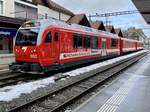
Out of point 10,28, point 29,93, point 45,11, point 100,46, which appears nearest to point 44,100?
point 29,93

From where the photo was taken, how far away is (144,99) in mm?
9500

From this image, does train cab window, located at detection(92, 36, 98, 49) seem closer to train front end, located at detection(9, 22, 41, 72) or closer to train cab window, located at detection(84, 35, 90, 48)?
train cab window, located at detection(84, 35, 90, 48)

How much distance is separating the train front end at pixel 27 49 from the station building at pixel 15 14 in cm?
938

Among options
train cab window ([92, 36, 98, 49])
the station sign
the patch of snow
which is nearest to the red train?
the patch of snow

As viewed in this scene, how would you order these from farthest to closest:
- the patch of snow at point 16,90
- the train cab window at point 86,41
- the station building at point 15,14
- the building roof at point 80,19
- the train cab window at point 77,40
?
the building roof at point 80,19
the station building at point 15,14
the train cab window at point 86,41
the train cab window at point 77,40
the patch of snow at point 16,90

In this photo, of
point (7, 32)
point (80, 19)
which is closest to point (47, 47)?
point (7, 32)

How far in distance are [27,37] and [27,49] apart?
0.66 metres

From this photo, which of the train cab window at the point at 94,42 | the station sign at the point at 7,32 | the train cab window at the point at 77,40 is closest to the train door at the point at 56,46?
the train cab window at the point at 77,40

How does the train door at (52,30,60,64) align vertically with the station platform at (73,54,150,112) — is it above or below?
above

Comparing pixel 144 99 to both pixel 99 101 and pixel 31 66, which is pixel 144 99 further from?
pixel 31 66

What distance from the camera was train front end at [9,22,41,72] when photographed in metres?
14.3

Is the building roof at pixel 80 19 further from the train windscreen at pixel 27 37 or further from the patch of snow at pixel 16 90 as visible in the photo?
the patch of snow at pixel 16 90

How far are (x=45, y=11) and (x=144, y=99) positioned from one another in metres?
30.9

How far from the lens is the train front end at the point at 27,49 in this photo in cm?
1432
